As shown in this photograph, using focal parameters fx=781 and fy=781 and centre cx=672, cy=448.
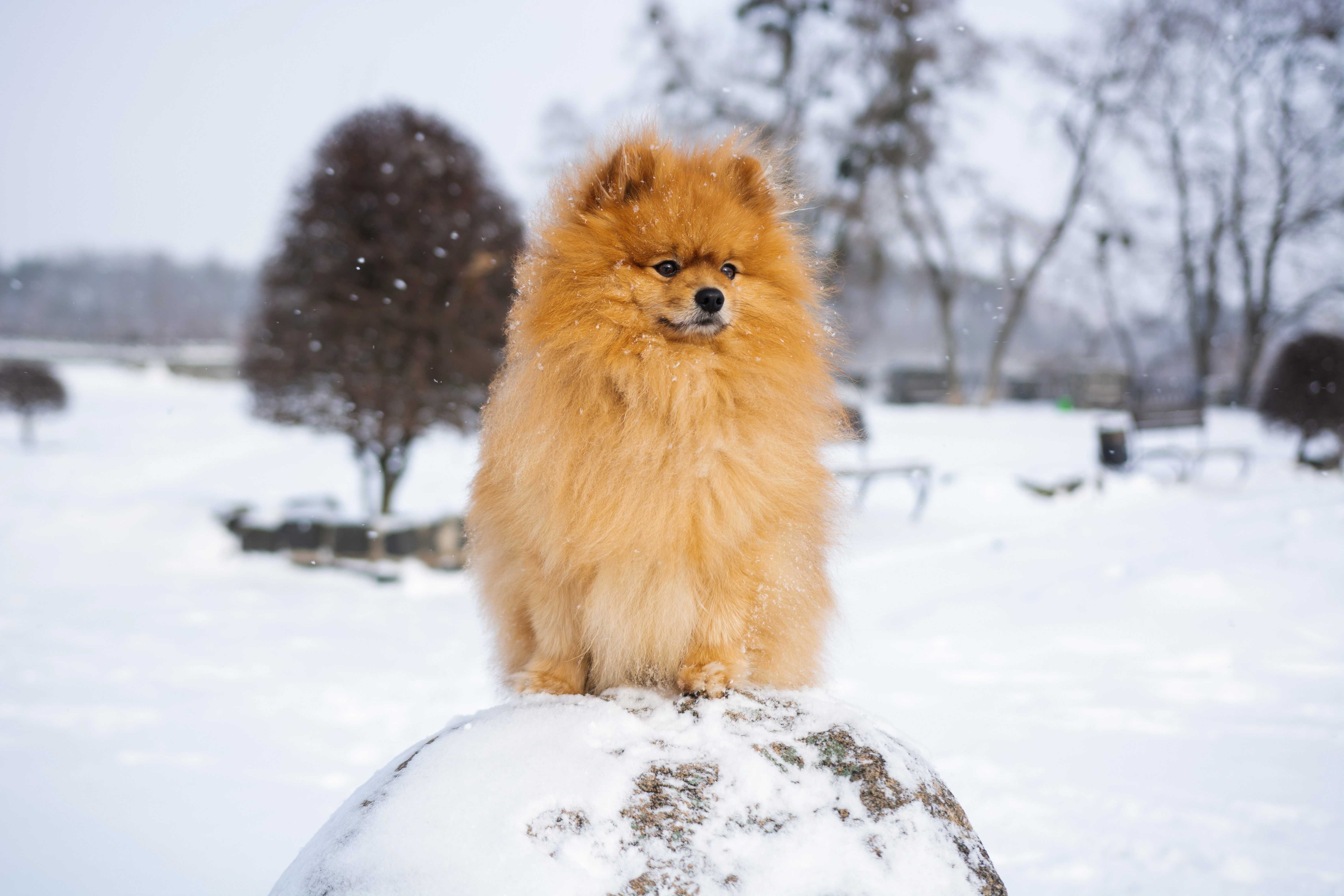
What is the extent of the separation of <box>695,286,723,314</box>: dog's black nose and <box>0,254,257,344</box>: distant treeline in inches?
1359

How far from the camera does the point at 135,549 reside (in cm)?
688

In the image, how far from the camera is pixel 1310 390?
10.6 meters

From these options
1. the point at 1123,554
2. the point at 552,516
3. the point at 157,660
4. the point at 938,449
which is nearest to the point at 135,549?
the point at 157,660

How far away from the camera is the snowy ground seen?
281 centimetres

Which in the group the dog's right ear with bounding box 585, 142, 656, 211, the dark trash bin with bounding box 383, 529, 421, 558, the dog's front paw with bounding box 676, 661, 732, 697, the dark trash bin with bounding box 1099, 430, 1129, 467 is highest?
the dog's right ear with bounding box 585, 142, 656, 211

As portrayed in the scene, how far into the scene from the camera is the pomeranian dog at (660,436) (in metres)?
1.97

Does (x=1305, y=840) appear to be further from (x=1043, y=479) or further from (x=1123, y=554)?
(x=1043, y=479)

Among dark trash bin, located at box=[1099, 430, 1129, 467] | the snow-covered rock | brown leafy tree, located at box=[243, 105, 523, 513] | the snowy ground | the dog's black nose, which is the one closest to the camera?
the snow-covered rock

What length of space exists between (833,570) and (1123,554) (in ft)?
15.8

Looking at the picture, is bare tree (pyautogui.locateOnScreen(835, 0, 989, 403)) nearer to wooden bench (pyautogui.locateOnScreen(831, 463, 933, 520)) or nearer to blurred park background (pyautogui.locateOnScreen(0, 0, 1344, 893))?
blurred park background (pyautogui.locateOnScreen(0, 0, 1344, 893))

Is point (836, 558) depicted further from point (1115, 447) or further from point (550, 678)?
point (1115, 447)

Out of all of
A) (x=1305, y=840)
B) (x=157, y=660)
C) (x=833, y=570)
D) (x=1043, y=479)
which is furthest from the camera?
(x=1043, y=479)

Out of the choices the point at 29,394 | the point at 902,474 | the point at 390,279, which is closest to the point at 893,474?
the point at 902,474

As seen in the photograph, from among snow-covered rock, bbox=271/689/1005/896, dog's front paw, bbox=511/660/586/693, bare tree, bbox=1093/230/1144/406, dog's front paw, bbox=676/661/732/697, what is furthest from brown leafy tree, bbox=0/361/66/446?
bare tree, bbox=1093/230/1144/406
